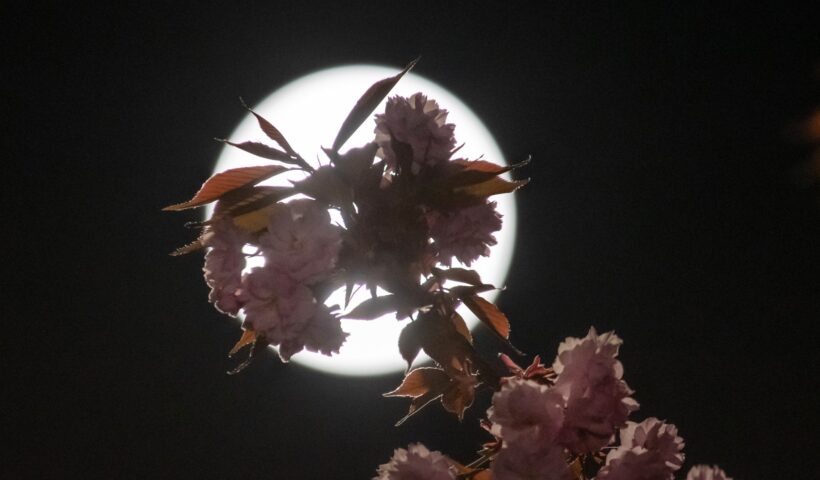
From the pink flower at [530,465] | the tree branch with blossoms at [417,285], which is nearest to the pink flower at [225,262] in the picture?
the tree branch with blossoms at [417,285]

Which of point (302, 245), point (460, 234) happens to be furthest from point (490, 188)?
point (302, 245)

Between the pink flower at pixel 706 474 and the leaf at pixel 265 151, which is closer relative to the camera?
the pink flower at pixel 706 474

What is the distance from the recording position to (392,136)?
1.88 ft

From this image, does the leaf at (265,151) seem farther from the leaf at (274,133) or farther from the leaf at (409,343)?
the leaf at (409,343)

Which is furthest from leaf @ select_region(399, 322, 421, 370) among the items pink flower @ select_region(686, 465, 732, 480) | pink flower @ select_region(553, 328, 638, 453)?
pink flower @ select_region(686, 465, 732, 480)

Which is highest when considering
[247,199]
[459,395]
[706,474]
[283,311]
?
[247,199]

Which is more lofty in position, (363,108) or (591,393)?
(363,108)

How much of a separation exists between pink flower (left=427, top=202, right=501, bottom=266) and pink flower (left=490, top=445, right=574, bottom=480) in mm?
196

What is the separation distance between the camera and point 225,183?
59 cm

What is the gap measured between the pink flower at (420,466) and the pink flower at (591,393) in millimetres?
96

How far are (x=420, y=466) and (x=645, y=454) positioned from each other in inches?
6.5

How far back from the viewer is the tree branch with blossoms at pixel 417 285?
0.48m

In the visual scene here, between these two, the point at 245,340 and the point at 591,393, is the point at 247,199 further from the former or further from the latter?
the point at 591,393

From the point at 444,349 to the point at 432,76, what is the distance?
2.66m
